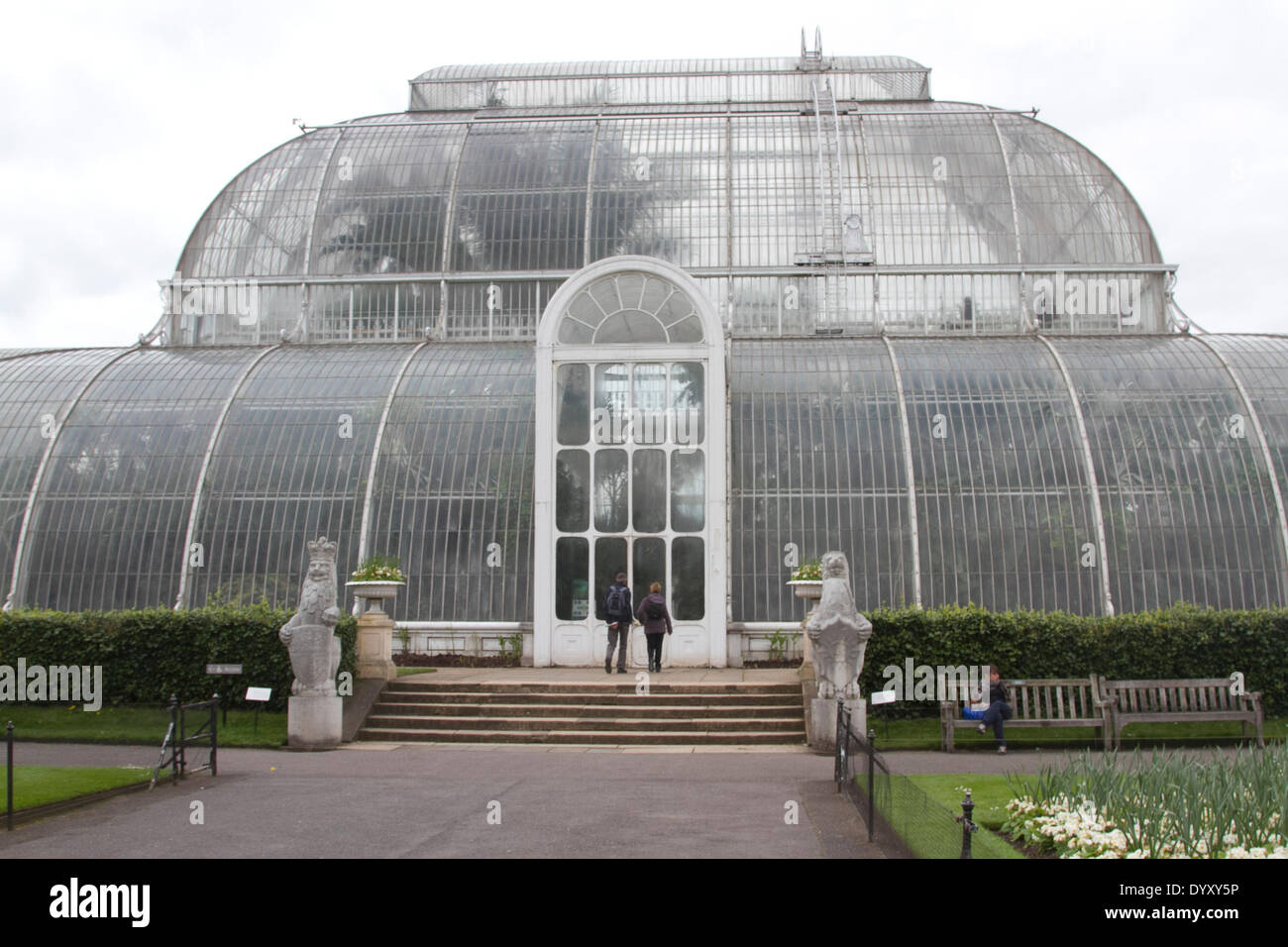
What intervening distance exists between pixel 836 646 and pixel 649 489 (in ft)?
26.9

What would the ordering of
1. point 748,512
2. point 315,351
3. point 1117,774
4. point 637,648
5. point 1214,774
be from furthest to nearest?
point 315,351 < point 748,512 < point 637,648 < point 1117,774 < point 1214,774

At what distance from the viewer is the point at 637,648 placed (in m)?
22.8

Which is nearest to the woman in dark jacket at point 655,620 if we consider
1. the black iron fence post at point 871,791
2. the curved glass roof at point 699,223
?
the black iron fence post at point 871,791

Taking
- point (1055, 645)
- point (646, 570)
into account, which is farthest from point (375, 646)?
point (1055, 645)

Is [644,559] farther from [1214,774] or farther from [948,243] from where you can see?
[1214,774]

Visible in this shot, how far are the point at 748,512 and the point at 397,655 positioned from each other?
25.7ft

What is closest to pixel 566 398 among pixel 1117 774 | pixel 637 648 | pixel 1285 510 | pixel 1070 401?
pixel 637 648

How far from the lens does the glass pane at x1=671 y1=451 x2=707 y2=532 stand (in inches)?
917

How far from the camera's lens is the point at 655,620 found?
69.3 feet

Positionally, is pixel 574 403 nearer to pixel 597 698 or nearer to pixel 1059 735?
pixel 597 698

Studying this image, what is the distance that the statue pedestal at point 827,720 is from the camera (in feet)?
52.7

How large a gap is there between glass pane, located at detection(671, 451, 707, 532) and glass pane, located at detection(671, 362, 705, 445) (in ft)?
1.21

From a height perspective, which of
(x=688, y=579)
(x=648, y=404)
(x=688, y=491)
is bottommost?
(x=688, y=579)

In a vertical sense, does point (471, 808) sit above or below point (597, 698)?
below
